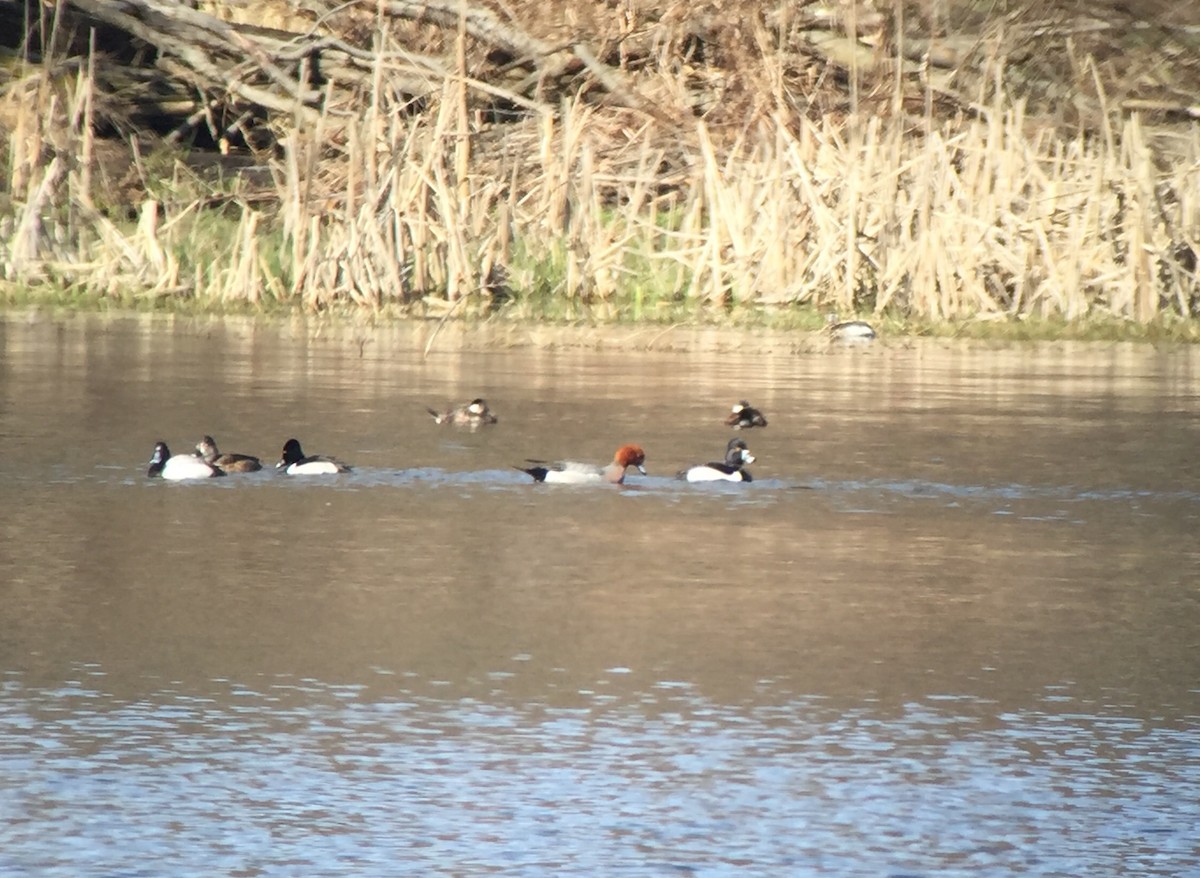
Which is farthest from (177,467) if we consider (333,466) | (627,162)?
(627,162)

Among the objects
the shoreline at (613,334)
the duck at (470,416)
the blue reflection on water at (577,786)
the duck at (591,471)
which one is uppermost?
the shoreline at (613,334)

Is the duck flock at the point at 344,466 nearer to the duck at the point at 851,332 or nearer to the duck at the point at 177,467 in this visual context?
the duck at the point at 177,467

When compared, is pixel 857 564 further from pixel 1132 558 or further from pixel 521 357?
pixel 521 357

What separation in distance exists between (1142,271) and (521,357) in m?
5.82

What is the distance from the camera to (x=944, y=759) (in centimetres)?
671

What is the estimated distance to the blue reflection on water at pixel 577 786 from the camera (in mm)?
5719

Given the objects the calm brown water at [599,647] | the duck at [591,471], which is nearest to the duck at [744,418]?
the calm brown water at [599,647]

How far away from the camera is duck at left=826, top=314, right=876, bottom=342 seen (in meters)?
21.3

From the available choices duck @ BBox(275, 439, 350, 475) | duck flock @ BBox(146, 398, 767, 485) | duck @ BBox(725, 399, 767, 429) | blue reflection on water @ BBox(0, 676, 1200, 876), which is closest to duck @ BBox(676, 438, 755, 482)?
duck flock @ BBox(146, 398, 767, 485)

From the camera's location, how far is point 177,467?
12.4m

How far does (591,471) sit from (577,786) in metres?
6.47

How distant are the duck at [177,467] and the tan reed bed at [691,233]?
9.85 metres

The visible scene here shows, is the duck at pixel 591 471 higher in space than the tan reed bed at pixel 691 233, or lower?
lower

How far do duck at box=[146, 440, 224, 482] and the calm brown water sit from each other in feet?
0.32
